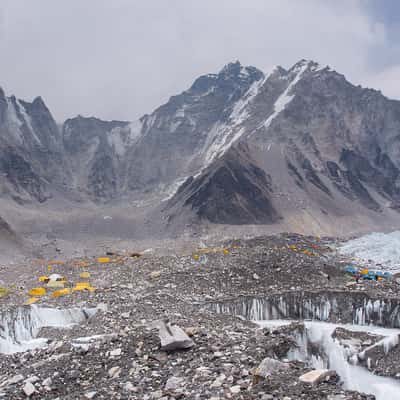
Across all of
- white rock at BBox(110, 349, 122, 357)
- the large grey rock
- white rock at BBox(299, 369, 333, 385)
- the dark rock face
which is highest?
the dark rock face

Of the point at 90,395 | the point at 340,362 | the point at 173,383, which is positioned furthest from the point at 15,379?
the point at 340,362

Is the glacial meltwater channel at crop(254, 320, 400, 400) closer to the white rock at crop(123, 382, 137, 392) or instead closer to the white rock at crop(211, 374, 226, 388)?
the white rock at crop(211, 374, 226, 388)

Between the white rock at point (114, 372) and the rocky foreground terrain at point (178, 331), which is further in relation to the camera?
the white rock at point (114, 372)

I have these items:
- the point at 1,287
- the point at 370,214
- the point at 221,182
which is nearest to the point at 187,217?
the point at 221,182

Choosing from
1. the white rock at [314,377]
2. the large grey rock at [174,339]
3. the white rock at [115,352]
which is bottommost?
the white rock at [115,352]

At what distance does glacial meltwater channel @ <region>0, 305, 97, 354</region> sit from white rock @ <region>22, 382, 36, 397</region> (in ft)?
29.6

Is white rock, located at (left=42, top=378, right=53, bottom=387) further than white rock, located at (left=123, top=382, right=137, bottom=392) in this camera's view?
Yes

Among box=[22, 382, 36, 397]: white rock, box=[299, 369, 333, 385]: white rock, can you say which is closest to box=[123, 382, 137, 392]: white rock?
box=[22, 382, 36, 397]: white rock

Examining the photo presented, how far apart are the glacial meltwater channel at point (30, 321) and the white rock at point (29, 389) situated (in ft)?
29.6

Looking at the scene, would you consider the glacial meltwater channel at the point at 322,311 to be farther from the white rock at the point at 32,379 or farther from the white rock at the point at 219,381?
the white rock at the point at 32,379

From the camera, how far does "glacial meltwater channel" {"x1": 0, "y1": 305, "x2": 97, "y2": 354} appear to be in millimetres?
22766

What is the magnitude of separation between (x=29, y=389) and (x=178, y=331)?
4648 millimetres

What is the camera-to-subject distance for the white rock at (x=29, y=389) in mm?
13117

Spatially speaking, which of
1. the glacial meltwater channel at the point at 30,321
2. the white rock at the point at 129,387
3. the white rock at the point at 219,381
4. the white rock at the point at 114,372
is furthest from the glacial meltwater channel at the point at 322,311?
the white rock at the point at 129,387
